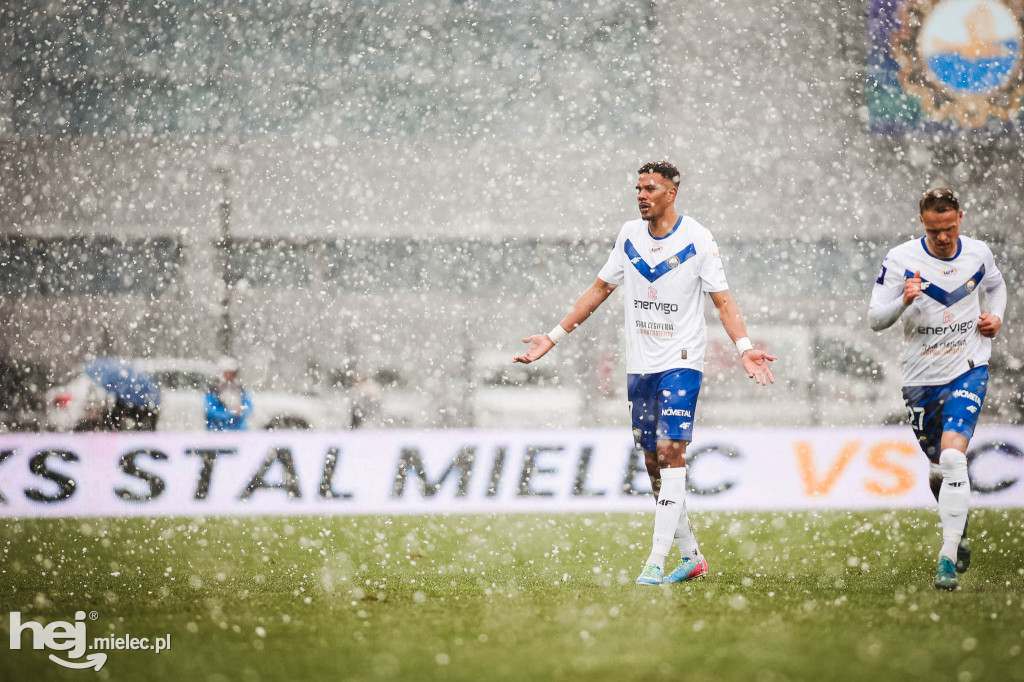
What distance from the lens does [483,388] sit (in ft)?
61.6

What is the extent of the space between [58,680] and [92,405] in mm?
12516

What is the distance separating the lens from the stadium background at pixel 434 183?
19.8 m

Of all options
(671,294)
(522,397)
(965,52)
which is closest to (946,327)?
(671,294)

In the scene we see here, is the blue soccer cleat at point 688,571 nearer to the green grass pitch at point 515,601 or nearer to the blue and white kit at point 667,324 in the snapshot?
the green grass pitch at point 515,601

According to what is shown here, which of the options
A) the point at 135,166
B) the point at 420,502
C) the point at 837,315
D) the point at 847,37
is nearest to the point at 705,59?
the point at 847,37

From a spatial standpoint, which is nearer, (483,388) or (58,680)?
(58,680)

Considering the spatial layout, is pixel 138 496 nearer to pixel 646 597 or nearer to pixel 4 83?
pixel 646 597

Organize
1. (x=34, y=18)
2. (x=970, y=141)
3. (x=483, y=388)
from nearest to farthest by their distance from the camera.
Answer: (x=483, y=388) < (x=970, y=141) < (x=34, y=18)

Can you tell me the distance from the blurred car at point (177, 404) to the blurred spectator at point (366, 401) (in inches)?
140

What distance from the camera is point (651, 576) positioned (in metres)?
4.40

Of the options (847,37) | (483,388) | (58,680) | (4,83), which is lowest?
(483,388)

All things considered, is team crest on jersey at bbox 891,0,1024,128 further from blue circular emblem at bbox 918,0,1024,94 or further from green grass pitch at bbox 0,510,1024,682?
green grass pitch at bbox 0,510,1024,682

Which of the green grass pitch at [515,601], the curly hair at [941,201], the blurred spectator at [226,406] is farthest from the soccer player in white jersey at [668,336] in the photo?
the blurred spectator at [226,406]

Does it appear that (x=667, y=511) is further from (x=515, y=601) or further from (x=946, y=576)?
(x=946, y=576)
